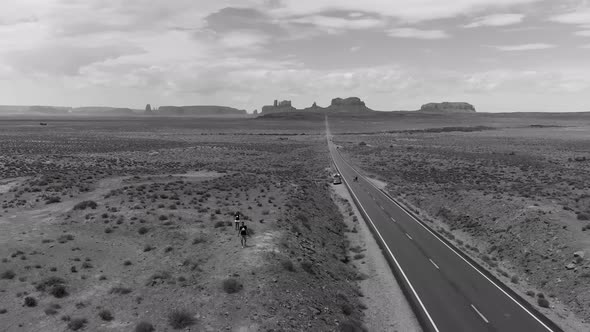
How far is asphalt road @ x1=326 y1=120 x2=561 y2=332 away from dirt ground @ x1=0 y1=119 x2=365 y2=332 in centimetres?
374

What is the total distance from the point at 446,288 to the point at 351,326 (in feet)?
29.4

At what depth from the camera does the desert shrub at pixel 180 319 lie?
19.5m

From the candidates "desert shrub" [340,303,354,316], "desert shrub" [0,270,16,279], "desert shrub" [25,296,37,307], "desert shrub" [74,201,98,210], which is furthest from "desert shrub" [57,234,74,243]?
"desert shrub" [340,303,354,316]

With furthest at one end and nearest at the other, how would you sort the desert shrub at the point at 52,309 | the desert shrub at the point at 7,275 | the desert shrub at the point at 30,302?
the desert shrub at the point at 7,275, the desert shrub at the point at 30,302, the desert shrub at the point at 52,309

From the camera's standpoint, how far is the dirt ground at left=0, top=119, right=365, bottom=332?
67.8 feet

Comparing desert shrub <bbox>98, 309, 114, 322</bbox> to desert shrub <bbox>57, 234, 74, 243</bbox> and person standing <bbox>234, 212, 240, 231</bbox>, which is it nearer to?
person standing <bbox>234, 212, 240, 231</bbox>

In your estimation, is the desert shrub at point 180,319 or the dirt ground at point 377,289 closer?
the desert shrub at point 180,319

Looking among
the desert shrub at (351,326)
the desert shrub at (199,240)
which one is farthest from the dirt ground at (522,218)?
the desert shrub at (199,240)

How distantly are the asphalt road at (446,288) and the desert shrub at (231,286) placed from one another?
10.2 meters

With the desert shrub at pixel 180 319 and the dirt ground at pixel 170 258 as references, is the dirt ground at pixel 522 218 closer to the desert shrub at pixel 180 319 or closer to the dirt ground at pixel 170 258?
the dirt ground at pixel 170 258

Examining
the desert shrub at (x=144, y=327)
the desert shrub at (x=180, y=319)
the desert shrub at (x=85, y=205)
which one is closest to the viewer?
the desert shrub at (x=144, y=327)

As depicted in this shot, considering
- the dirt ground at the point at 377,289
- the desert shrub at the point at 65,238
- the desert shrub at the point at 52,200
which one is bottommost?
the dirt ground at the point at 377,289

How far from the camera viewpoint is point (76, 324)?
62.9 ft

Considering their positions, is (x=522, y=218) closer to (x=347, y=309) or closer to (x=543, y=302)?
(x=543, y=302)
